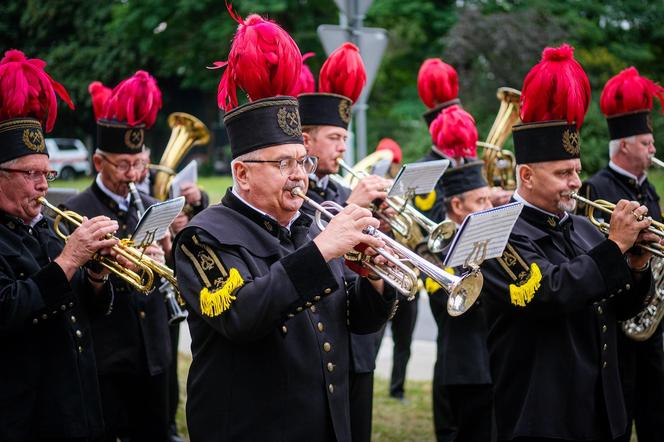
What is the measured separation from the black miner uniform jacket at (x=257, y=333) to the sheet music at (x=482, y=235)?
0.43m

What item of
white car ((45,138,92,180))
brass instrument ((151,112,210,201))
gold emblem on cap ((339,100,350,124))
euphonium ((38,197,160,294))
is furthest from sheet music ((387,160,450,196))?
white car ((45,138,92,180))

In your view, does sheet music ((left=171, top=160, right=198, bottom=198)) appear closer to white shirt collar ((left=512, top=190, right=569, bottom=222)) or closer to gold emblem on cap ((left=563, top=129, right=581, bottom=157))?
white shirt collar ((left=512, top=190, right=569, bottom=222))

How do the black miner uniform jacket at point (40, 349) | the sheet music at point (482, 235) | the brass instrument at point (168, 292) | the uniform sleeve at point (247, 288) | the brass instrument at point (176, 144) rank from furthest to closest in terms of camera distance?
1. the brass instrument at point (176, 144)
2. the brass instrument at point (168, 292)
3. the black miner uniform jacket at point (40, 349)
4. the sheet music at point (482, 235)
5. the uniform sleeve at point (247, 288)

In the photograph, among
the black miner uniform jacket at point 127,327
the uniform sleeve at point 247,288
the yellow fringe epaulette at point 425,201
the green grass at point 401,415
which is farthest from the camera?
the yellow fringe epaulette at point 425,201

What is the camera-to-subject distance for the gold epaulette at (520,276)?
4.35 metres

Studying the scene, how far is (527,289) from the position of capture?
4.35 m

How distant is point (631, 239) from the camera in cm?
442

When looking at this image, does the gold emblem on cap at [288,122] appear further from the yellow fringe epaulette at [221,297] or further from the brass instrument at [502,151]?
the brass instrument at [502,151]

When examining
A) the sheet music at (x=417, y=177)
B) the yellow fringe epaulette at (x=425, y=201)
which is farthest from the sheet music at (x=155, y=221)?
the yellow fringe epaulette at (x=425, y=201)

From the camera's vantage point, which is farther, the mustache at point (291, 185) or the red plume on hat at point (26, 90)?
the red plume on hat at point (26, 90)

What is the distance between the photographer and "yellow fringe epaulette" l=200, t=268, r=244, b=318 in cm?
342

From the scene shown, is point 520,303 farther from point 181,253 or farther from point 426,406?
point 426,406

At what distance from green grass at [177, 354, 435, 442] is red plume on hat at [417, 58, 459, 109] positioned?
276 cm

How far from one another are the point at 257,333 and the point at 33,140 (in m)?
1.91
